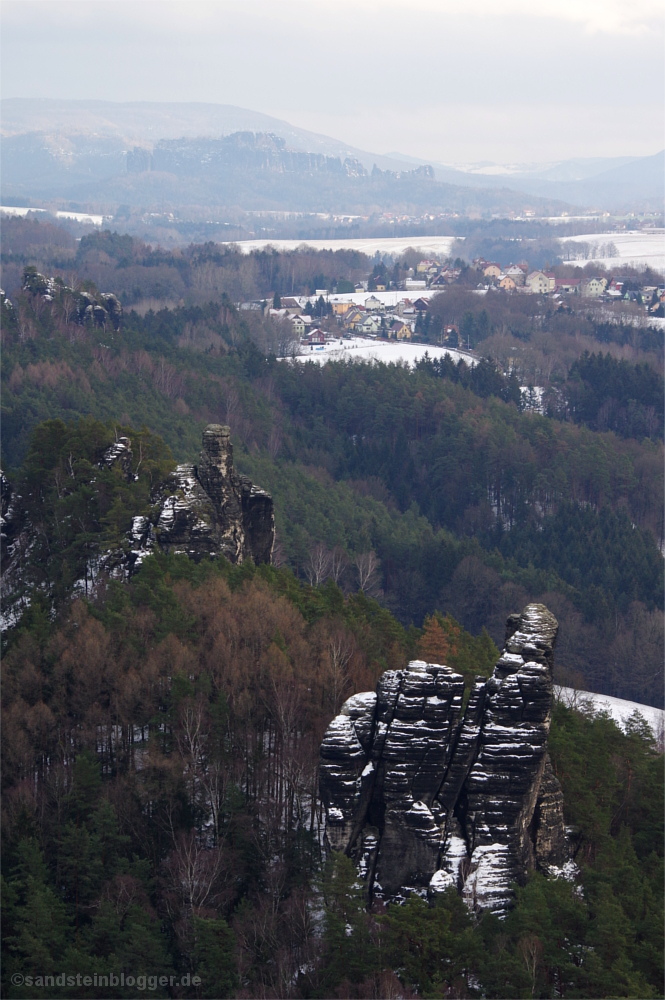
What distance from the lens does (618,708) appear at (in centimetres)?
4716

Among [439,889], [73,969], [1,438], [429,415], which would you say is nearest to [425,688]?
[439,889]

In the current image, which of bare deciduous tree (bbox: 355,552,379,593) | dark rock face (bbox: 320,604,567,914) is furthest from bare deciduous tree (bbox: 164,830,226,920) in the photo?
bare deciduous tree (bbox: 355,552,379,593)

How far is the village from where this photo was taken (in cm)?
13988

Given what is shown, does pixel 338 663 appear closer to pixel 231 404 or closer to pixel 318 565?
pixel 318 565

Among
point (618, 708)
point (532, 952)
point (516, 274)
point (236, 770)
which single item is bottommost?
point (618, 708)

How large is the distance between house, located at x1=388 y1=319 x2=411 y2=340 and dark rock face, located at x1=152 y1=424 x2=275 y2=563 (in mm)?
98303

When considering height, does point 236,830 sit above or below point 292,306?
below

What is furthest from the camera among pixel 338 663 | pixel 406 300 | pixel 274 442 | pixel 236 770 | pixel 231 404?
pixel 406 300

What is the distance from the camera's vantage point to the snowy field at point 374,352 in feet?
389

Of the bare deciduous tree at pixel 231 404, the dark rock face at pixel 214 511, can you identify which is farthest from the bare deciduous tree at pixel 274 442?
the dark rock face at pixel 214 511

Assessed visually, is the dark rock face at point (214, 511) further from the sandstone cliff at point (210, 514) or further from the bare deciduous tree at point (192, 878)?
the bare deciduous tree at point (192, 878)

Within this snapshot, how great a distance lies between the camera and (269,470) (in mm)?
71312

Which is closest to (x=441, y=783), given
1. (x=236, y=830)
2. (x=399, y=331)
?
(x=236, y=830)

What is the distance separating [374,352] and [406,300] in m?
38.3
